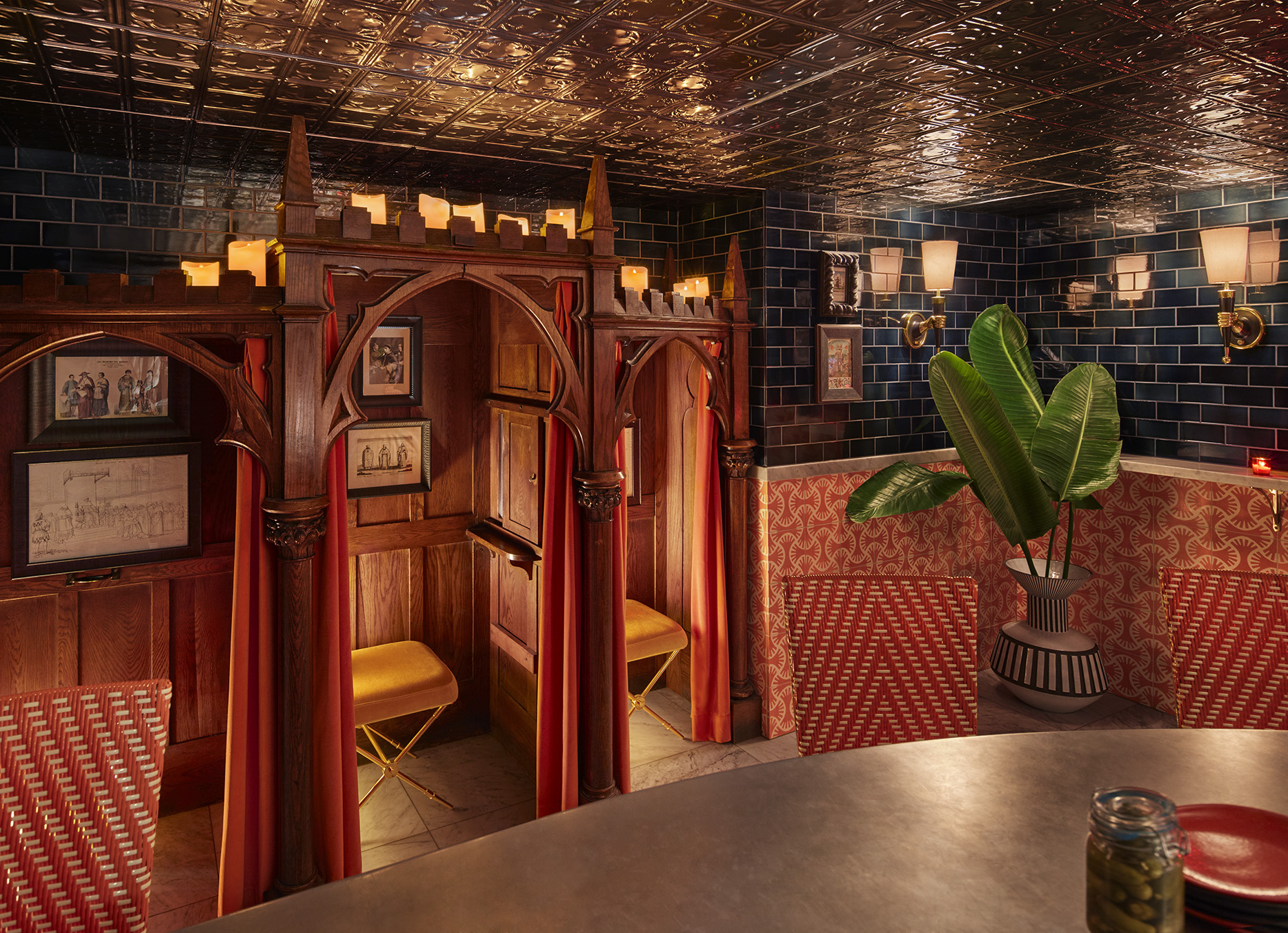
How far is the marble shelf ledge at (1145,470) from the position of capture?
13.4 feet

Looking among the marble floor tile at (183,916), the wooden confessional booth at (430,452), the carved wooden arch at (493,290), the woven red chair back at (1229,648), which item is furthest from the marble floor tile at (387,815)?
the woven red chair back at (1229,648)

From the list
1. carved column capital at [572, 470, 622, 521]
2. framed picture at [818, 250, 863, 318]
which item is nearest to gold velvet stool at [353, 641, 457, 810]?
carved column capital at [572, 470, 622, 521]

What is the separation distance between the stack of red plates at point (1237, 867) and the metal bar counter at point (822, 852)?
16 centimetres

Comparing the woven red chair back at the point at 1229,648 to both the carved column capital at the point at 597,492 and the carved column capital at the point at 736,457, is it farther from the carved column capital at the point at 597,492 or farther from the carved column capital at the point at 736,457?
the carved column capital at the point at 736,457

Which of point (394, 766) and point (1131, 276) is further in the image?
point (1131, 276)

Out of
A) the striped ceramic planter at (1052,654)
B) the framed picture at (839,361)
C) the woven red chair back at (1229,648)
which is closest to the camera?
the woven red chair back at (1229,648)

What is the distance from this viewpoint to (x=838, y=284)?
4477 millimetres

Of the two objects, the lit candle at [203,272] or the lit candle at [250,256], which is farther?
the lit candle at [250,256]

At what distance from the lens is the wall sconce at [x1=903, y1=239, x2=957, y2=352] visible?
4.46 m

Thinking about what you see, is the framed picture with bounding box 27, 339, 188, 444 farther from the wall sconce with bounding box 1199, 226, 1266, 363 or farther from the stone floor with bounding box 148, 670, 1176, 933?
the wall sconce with bounding box 1199, 226, 1266, 363

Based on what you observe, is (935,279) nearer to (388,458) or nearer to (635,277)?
(635,277)

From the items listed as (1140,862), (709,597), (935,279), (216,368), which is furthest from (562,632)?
(935,279)

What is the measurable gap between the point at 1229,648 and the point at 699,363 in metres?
2.80

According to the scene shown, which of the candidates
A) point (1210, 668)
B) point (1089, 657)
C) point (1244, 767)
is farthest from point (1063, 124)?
point (1089, 657)
